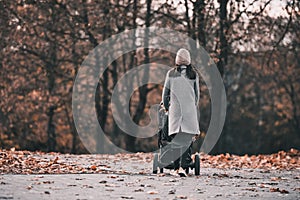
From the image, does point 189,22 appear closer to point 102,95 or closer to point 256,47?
point 256,47

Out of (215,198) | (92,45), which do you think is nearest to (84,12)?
(92,45)

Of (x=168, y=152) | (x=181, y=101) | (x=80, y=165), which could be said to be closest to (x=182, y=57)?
(x=181, y=101)

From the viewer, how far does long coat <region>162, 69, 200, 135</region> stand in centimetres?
1284

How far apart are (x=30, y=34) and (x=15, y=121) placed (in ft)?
25.9

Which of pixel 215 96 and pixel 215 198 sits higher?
pixel 215 96

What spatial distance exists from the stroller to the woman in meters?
0.04

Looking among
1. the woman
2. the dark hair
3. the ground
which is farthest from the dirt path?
the dark hair

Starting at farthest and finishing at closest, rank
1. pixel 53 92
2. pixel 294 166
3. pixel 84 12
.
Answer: pixel 53 92, pixel 84 12, pixel 294 166

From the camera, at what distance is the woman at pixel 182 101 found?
42.1ft

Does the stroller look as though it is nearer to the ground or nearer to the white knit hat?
the ground

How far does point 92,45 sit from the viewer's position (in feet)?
113

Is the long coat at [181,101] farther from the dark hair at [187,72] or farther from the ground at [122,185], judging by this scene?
the ground at [122,185]

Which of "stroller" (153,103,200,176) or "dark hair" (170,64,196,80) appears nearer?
"dark hair" (170,64,196,80)

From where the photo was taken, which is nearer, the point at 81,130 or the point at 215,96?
the point at 215,96
